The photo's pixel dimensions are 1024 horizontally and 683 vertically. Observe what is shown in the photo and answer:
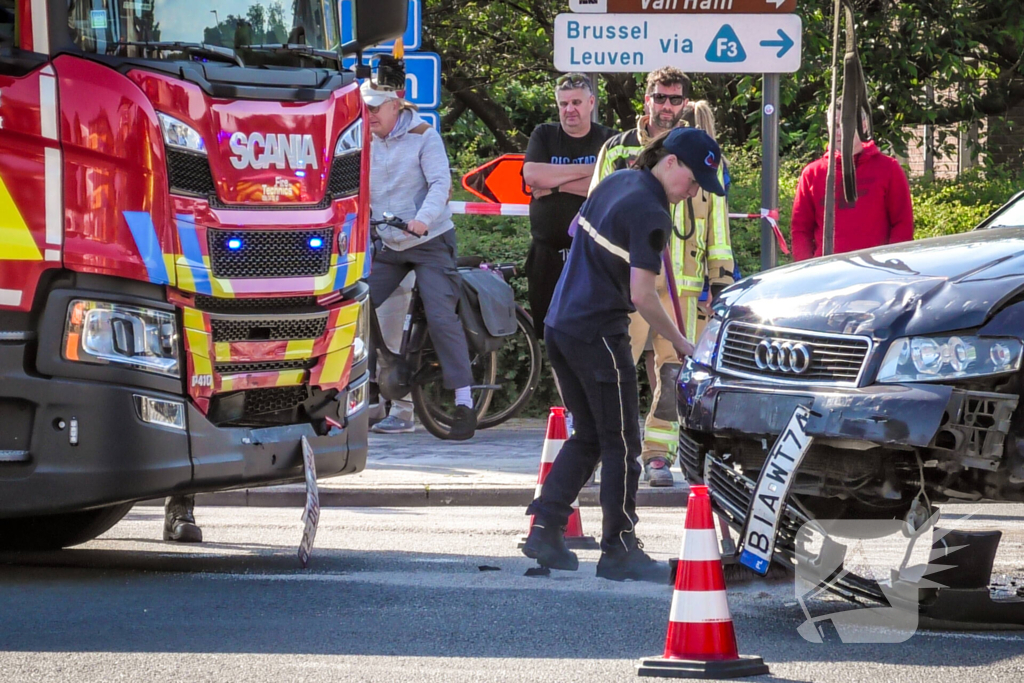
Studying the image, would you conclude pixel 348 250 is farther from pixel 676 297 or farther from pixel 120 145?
pixel 676 297

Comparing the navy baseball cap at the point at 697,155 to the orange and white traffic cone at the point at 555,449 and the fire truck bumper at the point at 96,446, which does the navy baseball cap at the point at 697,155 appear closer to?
the orange and white traffic cone at the point at 555,449

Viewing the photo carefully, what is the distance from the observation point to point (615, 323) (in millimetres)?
6914

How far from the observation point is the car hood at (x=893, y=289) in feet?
18.4

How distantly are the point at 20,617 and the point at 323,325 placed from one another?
170cm

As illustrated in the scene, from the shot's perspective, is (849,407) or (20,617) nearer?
(849,407)

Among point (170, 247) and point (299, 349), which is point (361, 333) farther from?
point (170, 247)

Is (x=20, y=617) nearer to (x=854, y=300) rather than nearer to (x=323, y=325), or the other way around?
(x=323, y=325)

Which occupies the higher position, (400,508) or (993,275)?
(993,275)

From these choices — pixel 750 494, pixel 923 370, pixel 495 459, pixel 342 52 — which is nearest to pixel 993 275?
pixel 923 370

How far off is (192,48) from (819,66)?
1392cm

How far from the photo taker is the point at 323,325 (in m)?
6.94

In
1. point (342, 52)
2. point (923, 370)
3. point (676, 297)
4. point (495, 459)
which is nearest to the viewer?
point (923, 370)

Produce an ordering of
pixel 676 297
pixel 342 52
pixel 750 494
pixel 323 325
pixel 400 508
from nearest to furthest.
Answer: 1. pixel 750 494
2. pixel 323 325
3. pixel 342 52
4. pixel 676 297
5. pixel 400 508

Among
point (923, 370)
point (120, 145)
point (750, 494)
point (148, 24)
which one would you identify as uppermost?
point (148, 24)
